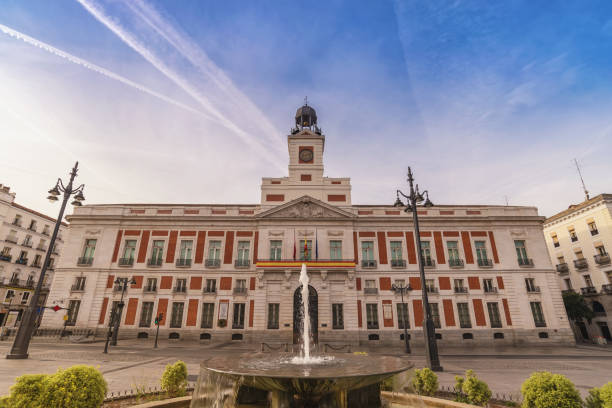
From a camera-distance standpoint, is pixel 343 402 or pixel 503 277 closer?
pixel 343 402

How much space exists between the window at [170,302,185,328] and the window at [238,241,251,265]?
639 centimetres

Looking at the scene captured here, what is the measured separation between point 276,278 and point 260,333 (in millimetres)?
4641

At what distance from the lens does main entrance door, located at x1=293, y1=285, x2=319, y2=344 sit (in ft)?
78.5

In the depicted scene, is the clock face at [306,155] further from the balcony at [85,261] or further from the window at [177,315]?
the balcony at [85,261]

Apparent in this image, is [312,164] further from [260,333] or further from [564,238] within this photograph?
[564,238]

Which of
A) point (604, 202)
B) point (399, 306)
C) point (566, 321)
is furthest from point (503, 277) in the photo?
point (604, 202)

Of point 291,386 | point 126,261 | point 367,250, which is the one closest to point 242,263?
point 126,261

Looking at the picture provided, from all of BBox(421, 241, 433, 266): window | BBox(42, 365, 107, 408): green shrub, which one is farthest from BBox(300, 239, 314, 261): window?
BBox(42, 365, 107, 408): green shrub

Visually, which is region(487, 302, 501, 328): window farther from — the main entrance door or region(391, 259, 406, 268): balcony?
the main entrance door

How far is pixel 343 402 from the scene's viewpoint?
4832mm

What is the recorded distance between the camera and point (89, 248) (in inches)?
1092

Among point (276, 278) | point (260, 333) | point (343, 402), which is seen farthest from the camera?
point (276, 278)

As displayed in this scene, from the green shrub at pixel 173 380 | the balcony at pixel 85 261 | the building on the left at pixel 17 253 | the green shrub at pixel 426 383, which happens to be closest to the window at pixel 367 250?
the green shrub at pixel 426 383

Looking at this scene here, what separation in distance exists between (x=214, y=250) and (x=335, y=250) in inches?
455
